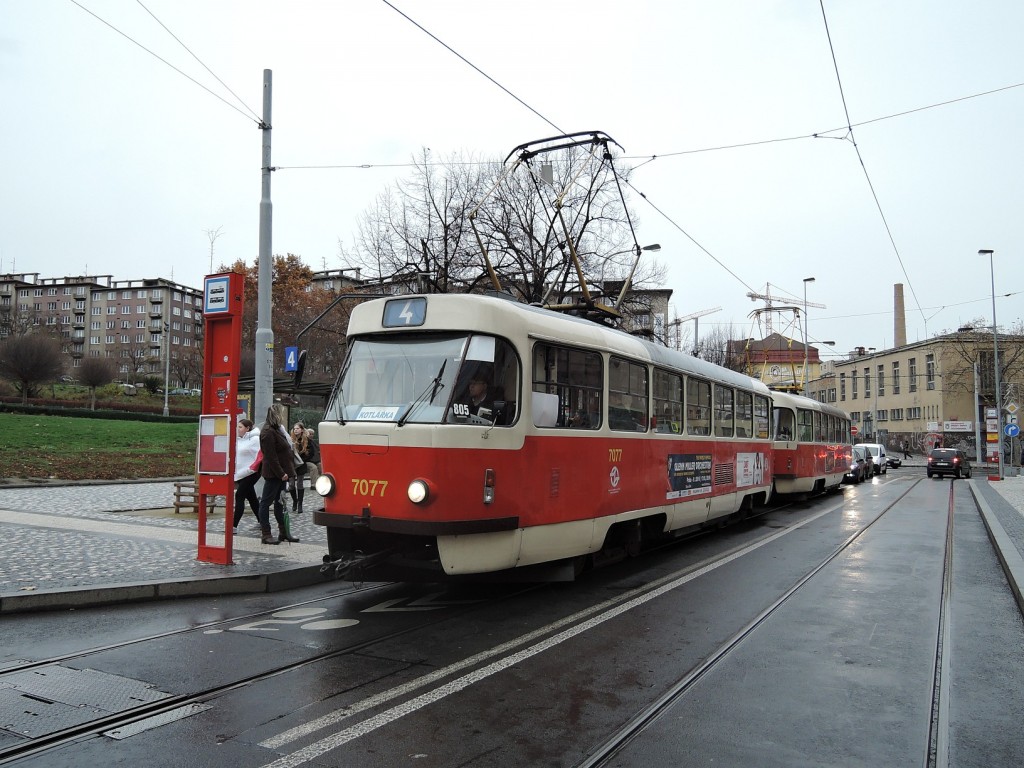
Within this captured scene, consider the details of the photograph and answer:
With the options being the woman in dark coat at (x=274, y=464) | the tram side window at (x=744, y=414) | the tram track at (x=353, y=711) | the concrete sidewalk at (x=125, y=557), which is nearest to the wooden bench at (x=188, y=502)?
the concrete sidewalk at (x=125, y=557)

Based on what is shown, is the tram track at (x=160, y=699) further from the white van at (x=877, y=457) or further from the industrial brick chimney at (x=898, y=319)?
the industrial brick chimney at (x=898, y=319)

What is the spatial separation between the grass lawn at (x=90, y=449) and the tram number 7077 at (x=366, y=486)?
666 inches

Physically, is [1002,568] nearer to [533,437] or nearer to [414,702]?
[533,437]

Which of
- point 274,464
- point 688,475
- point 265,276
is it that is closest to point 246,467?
point 274,464

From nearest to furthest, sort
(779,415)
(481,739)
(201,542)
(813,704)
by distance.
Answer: (481,739) → (813,704) → (201,542) → (779,415)

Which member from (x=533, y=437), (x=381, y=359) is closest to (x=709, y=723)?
(x=533, y=437)

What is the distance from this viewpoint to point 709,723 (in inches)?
182

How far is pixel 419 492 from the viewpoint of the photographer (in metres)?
6.64

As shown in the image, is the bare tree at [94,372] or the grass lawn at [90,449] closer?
the grass lawn at [90,449]

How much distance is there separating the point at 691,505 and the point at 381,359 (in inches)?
235

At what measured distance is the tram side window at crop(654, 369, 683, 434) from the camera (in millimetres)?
10289

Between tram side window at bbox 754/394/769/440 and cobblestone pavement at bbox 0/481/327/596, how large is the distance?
8771 mm

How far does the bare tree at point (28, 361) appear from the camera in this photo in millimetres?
42781

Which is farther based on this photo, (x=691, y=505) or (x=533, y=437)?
(x=691, y=505)
